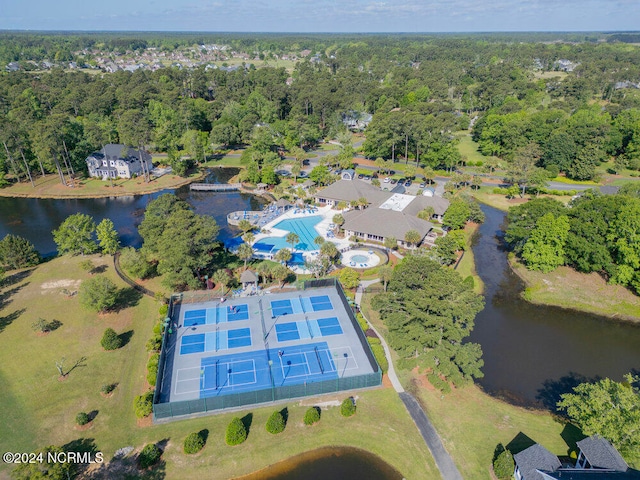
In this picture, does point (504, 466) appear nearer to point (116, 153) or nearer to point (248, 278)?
point (248, 278)

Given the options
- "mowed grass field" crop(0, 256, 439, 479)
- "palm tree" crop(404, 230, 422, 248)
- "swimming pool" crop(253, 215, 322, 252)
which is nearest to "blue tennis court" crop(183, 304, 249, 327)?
"mowed grass field" crop(0, 256, 439, 479)

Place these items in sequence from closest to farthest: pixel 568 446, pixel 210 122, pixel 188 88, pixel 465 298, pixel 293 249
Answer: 1. pixel 568 446
2. pixel 465 298
3. pixel 293 249
4. pixel 210 122
5. pixel 188 88

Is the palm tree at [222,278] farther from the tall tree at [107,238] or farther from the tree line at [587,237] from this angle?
the tree line at [587,237]

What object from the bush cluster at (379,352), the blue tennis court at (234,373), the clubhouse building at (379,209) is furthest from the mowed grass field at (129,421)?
the clubhouse building at (379,209)

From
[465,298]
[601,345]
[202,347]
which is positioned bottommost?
[601,345]

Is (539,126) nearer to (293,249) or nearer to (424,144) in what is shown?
(424,144)

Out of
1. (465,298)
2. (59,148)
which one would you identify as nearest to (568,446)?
(465,298)
